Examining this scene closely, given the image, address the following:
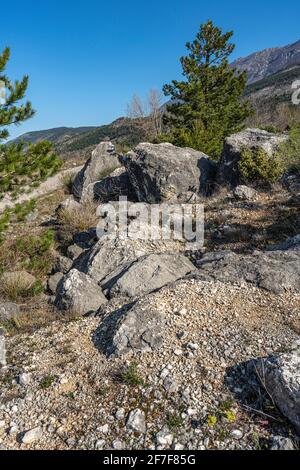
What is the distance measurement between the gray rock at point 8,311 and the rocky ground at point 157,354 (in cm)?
1

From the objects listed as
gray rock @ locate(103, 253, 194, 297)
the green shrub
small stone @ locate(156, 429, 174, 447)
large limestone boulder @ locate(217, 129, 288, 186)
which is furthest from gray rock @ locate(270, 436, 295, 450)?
large limestone boulder @ locate(217, 129, 288, 186)

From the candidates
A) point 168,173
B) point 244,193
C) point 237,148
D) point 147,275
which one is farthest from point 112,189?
point 147,275

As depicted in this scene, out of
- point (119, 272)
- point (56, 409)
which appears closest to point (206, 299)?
point (119, 272)

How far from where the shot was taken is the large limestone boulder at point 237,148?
9.49 metres

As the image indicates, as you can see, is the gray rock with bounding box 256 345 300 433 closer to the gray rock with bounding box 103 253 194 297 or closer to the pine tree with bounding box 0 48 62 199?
the gray rock with bounding box 103 253 194 297

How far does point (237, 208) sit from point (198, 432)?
6.27m

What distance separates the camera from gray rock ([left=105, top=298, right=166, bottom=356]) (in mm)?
3502

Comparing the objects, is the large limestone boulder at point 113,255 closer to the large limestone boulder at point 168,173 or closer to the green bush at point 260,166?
the large limestone boulder at point 168,173

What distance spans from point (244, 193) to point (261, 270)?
14.7 ft

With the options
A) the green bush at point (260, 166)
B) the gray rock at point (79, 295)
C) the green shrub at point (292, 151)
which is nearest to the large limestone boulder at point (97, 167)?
the green bush at point (260, 166)

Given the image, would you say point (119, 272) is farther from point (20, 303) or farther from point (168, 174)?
point (168, 174)

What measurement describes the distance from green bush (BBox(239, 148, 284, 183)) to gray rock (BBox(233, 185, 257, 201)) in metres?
0.67

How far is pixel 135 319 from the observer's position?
12.4ft

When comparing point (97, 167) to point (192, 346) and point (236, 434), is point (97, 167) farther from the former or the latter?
point (236, 434)
